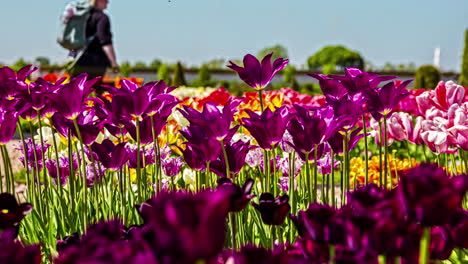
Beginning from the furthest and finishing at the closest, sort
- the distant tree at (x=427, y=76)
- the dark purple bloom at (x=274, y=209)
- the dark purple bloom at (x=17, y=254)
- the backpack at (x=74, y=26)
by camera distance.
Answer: the distant tree at (x=427, y=76) < the backpack at (x=74, y=26) < the dark purple bloom at (x=274, y=209) < the dark purple bloom at (x=17, y=254)

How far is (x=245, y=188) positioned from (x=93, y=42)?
10.6 meters

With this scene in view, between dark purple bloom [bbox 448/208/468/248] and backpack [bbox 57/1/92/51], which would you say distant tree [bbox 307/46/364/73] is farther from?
dark purple bloom [bbox 448/208/468/248]

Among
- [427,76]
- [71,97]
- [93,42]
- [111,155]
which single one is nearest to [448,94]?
[111,155]

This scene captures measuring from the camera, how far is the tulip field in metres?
0.74

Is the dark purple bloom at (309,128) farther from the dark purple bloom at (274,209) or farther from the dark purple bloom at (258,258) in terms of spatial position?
the dark purple bloom at (258,258)

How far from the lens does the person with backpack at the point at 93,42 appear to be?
10680 millimetres

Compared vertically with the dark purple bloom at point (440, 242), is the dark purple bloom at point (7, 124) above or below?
above

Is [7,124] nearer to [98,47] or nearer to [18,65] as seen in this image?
[98,47]

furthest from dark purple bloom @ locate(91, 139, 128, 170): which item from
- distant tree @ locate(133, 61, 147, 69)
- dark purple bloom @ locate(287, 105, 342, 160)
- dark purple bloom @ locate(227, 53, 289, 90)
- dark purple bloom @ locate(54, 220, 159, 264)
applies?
distant tree @ locate(133, 61, 147, 69)

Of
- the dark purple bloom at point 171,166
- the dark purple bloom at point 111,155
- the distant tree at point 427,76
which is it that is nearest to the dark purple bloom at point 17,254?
the dark purple bloom at point 111,155

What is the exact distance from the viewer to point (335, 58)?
8388cm

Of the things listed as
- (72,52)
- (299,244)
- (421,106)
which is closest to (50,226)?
(299,244)

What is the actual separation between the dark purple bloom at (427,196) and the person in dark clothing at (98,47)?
32.6 feet

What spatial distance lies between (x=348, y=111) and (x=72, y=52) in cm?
1041
